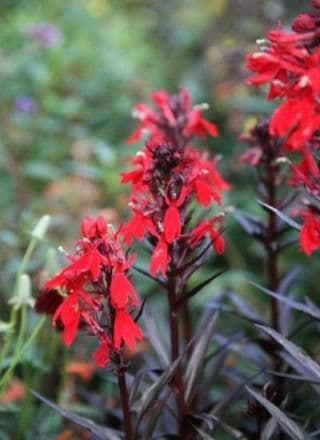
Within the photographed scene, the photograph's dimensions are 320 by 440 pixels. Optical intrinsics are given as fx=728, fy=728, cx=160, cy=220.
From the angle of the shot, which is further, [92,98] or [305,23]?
[92,98]

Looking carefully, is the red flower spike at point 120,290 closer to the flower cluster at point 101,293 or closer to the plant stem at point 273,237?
the flower cluster at point 101,293

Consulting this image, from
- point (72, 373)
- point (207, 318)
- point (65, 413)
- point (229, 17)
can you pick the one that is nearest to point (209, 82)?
point (229, 17)

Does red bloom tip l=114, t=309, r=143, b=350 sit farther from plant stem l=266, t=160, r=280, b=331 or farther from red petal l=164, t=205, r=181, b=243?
plant stem l=266, t=160, r=280, b=331

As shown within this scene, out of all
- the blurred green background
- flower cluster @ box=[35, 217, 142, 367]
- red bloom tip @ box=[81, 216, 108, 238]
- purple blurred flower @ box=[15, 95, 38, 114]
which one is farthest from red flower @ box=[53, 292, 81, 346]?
purple blurred flower @ box=[15, 95, 38, 114]

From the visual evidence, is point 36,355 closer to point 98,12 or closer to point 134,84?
point 134,84

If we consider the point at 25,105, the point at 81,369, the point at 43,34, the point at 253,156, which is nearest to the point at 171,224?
the point at 253,156

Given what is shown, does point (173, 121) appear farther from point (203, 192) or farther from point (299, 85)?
point (299, 85)
